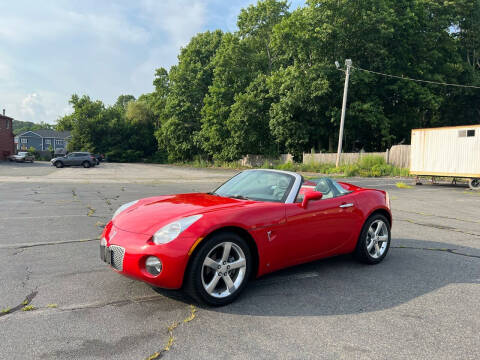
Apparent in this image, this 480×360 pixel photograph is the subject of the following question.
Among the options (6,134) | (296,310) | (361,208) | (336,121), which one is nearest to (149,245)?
(296,310)

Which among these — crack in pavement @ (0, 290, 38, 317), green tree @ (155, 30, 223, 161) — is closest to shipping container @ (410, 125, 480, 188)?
crack in pavement @ (0, 290, 38, 317)

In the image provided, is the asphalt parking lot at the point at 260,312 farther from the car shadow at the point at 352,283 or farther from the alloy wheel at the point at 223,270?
the alloy wheel at the point at 223,270

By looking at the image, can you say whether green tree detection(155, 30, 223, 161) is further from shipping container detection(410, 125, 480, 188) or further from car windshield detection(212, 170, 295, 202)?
car windshield detection(212, 170, 295, 202)

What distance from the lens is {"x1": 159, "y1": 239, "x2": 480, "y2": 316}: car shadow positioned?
3.73 meters

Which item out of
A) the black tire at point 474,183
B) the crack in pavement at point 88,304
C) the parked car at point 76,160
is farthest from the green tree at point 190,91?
the crack in pavement at point 88,304

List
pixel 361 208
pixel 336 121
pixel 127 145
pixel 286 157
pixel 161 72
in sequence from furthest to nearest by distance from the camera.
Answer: pixel 127 145, pixel 161 72, pixel 286 157, pixel 336 121, pixel 361 208

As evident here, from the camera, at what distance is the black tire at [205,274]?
350 cm

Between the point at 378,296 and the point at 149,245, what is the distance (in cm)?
249

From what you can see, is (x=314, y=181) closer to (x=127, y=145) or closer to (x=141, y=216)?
(x=141, y=216)

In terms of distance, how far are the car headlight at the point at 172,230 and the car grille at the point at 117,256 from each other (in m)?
0.39

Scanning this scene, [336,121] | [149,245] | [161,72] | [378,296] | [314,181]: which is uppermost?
[161,72]

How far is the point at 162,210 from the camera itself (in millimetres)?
4105

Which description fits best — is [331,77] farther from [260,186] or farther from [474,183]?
[260,186]

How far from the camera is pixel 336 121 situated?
36.2m
